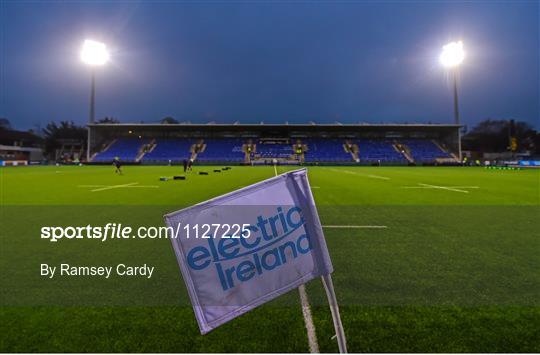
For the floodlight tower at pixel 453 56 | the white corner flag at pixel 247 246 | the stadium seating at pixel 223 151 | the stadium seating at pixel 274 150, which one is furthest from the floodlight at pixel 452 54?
the white corner flag at pixel 247 246

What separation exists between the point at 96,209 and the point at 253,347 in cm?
900

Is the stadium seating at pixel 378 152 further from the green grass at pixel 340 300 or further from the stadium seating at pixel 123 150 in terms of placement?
the green grass at pixel 340 300

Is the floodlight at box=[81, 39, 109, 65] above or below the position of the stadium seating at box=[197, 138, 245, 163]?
above

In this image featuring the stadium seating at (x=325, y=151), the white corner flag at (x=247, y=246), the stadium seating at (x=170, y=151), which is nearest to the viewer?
the white corner flag at (x=247, y=246)

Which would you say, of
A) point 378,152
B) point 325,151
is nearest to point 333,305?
point 325,151

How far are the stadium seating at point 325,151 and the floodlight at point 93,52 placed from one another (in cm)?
4333

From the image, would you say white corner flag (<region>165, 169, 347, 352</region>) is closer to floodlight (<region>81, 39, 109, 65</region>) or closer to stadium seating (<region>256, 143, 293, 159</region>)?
floodlight (<region>81, 39, 109, 65</region>)

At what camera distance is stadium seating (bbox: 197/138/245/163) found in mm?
69062

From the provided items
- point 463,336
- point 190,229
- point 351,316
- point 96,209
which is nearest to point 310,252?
point 190,229

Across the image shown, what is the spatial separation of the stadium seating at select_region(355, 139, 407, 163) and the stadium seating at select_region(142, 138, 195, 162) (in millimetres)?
38555

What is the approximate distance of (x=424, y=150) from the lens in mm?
71312

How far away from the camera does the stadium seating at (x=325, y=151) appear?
6962 cm

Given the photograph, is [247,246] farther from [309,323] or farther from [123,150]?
[123,150]

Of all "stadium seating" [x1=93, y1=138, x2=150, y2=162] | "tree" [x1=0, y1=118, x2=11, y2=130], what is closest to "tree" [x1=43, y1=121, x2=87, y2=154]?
"tree" [x1=0, y1=118, x2=11, y2=130]
